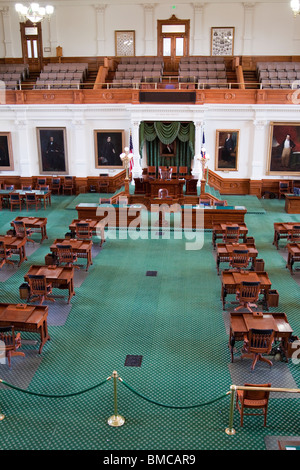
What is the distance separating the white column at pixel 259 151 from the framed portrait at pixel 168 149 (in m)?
3.39

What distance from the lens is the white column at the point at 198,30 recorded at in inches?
860

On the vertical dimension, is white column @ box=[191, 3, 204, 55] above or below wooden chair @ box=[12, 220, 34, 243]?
above

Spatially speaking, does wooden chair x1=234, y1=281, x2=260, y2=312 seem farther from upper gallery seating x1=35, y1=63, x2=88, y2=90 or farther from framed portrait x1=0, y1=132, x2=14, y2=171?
framed portrait x1=0, y1=132, x2=14, y2=171

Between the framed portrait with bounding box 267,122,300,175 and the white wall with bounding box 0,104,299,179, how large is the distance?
0.21m

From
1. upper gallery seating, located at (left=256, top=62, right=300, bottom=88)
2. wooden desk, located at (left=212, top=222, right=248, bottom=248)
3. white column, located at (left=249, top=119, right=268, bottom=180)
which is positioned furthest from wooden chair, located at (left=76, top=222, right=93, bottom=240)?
upper gallery seating, located at (left=256, top=62, right=300, bottom=88)

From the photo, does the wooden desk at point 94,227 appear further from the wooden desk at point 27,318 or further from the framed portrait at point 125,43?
the framed portrait at point 125,43

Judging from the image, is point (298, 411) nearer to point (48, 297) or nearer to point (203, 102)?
point (48, 297)

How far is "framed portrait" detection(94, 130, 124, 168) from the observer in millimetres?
20016

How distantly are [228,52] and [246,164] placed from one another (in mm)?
6353

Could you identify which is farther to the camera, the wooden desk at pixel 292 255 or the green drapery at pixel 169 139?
the green drapery at pixel 169 139

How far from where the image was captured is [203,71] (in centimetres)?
2106

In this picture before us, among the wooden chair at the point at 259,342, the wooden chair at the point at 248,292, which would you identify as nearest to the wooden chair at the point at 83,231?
the wooden chair at the point at 248,292

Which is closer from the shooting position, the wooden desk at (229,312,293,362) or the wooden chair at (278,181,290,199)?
the wooden desk at (229,312,293,362)
